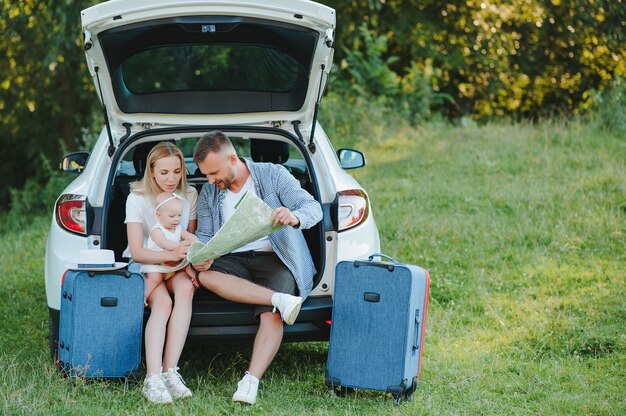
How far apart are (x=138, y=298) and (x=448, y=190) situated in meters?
5.01

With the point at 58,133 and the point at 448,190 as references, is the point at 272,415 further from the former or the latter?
the point at 58,133

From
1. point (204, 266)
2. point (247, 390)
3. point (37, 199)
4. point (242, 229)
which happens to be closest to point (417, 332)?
point (247, 390)

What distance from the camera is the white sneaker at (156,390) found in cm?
396

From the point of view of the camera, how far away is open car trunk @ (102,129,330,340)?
422 centimetres

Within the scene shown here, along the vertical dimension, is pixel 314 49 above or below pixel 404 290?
above

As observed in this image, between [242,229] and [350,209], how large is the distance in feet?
2.17

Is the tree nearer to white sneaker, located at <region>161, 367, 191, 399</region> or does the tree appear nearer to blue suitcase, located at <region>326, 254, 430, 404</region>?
white sneaker, located at <region>161, 367, 191, 399</region>

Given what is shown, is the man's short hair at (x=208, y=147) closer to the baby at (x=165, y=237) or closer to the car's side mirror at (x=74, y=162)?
the baby at (x=165, y=237)

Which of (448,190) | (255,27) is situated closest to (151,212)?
(255,27)

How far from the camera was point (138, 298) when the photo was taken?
163 inches

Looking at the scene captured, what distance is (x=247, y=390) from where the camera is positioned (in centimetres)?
405

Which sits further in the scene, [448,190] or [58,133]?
[58,133]

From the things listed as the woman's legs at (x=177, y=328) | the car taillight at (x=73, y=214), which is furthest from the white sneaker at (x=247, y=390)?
the car taillight at (x=73, y=214)

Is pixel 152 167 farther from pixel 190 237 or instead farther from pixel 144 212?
pixel 190 237
